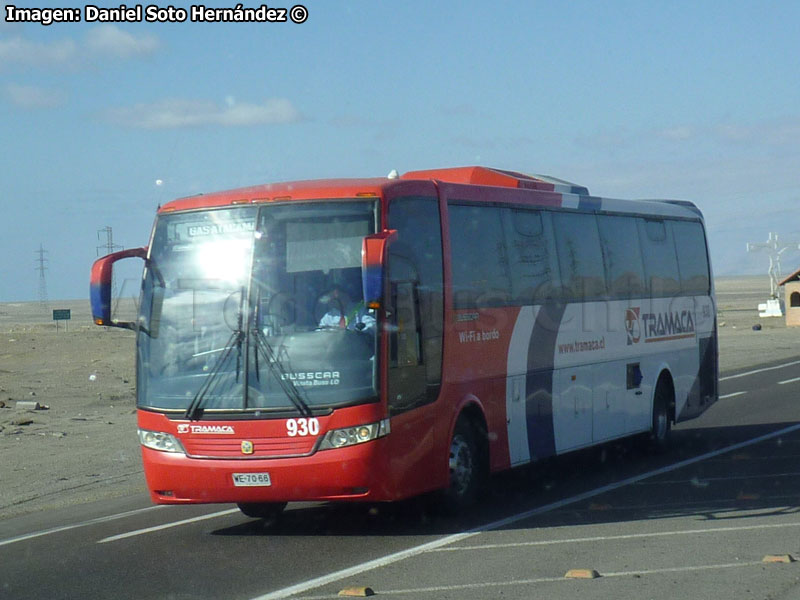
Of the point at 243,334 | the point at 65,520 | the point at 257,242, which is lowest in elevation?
the point at 65,520

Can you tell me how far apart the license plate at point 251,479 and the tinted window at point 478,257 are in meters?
2.61

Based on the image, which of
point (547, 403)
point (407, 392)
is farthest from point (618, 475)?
point (407, 392)

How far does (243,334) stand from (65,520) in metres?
3.56

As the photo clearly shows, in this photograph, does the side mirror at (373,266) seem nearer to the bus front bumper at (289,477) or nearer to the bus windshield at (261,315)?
the bus windshield at (261,315)

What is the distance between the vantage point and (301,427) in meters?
9.88

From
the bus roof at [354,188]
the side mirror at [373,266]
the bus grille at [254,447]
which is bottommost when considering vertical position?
the bus grille at [254,447]

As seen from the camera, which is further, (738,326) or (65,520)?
(738,326)

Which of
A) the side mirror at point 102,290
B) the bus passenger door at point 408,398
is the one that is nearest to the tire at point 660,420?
the bus passenger door at point 408,398

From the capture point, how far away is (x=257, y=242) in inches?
407

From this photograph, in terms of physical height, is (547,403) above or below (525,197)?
below

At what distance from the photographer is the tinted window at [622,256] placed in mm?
15062

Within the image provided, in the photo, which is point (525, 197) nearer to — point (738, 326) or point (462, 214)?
point (462, 214)

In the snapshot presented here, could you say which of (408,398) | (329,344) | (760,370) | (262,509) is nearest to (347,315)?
(329,344)

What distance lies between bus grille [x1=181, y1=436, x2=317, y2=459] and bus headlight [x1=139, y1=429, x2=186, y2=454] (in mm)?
109
